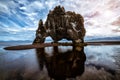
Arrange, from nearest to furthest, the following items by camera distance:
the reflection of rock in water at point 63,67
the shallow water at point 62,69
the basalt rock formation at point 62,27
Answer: the shallow water at point 62,69
the reflection of rock in water at point 63,67
the basalt rock formation at point 62,27

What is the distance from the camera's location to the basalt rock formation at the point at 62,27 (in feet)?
56.6

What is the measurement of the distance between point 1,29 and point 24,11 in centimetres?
314

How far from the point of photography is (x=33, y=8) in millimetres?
13430

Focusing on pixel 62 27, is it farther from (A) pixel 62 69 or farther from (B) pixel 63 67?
(A) pixel 62 69

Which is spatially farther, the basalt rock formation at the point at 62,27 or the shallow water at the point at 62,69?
the basalt rock formation at the point at 62,27

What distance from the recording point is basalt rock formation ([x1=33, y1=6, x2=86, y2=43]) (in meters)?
17.2

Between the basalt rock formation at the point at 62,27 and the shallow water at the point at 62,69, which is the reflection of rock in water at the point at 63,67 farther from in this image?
the basalt rock formation at the point at 62,27

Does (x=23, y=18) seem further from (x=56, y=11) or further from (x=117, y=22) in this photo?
(x=117, y=22)

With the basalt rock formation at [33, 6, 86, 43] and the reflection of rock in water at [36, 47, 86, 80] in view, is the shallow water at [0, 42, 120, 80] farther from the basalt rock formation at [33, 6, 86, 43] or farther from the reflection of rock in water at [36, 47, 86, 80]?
the basalt rock formation at [33, 6, 86, 43]

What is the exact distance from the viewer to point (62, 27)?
17922 mm

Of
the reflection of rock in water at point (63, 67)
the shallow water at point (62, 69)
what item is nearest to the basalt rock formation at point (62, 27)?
the shallow water at point (62, 69)

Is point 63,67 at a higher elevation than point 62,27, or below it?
below

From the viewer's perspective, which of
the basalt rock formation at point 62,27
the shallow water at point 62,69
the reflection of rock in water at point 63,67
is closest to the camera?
the shallow water at point 62,69

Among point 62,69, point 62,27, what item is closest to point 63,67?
point 62,69
